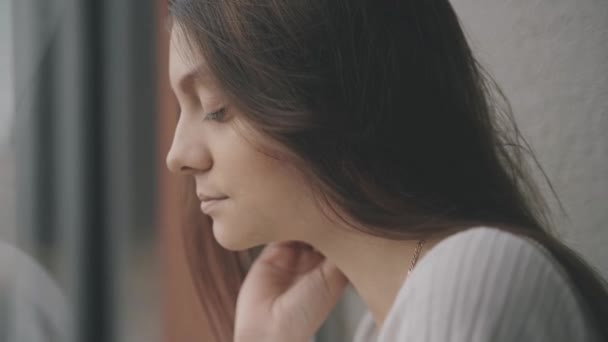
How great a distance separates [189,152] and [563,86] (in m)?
0.62

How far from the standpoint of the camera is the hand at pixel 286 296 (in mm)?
1035

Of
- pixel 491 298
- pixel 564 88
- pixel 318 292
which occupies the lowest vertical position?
pixel 318 292

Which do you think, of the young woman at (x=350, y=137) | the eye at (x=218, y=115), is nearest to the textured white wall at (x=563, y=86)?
the young woman at (x=350, y=137)

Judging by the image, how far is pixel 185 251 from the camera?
3.76 feet

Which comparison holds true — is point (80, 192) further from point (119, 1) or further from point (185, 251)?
point (119, 1)

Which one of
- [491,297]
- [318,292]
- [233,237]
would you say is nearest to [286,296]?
[318,292]

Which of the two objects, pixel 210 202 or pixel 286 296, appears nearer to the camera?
pixel 210 202

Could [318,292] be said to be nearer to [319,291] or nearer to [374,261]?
[319,291]

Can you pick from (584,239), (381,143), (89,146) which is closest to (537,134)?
(584,239)

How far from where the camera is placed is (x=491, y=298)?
60cm

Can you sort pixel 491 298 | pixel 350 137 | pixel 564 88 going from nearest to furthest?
pixel 491 298, pixel 350 137, pixel 564 88

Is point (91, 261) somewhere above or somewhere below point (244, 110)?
below

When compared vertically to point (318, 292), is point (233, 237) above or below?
above

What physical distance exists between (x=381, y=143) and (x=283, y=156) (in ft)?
0.40
